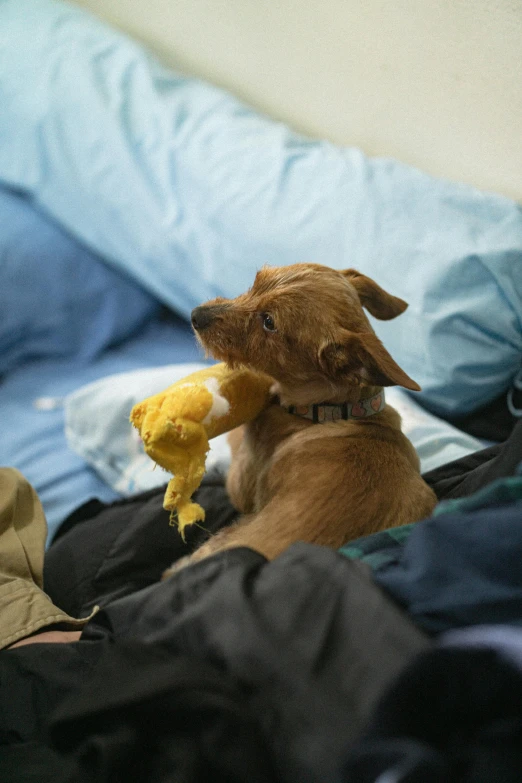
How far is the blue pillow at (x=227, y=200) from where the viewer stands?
59.6 inches

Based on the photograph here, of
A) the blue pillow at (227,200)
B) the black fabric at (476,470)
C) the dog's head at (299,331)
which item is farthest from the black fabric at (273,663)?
the blue pillow at (227,200)

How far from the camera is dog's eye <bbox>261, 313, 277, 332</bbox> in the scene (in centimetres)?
115

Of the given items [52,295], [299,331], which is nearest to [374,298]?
[299,331]

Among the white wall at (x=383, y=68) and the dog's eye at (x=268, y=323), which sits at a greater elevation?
the white wall at (x=383, y=68)

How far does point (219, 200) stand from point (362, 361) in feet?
3.38

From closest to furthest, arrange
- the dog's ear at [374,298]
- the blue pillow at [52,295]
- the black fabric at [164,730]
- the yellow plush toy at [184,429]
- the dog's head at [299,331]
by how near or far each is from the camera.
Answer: the black fabric at [164,730], the yellow plush toy at [184,429], the dog's head at [299,331], the dog's ear at [374,298], the blue pillow at [52,295]

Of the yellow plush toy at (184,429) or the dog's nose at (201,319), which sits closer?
the yellow plush toy at (184,429)

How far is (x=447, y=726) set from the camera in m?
0.56

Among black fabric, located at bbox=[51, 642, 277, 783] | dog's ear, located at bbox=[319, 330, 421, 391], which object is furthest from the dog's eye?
black fabric, located at bbox=[51, 642, 277, 783]

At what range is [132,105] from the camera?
6.81ft

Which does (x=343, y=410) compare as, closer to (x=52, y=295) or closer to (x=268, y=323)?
(x=268, y=323)

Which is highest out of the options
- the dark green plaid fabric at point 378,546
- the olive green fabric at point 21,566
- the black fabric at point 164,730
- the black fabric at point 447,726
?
the black fabric at point 447,726

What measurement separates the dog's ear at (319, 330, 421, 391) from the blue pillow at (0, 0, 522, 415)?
1.60 ft

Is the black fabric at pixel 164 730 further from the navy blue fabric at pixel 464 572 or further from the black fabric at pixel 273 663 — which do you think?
the navy blue fabric at pixel 464 572
